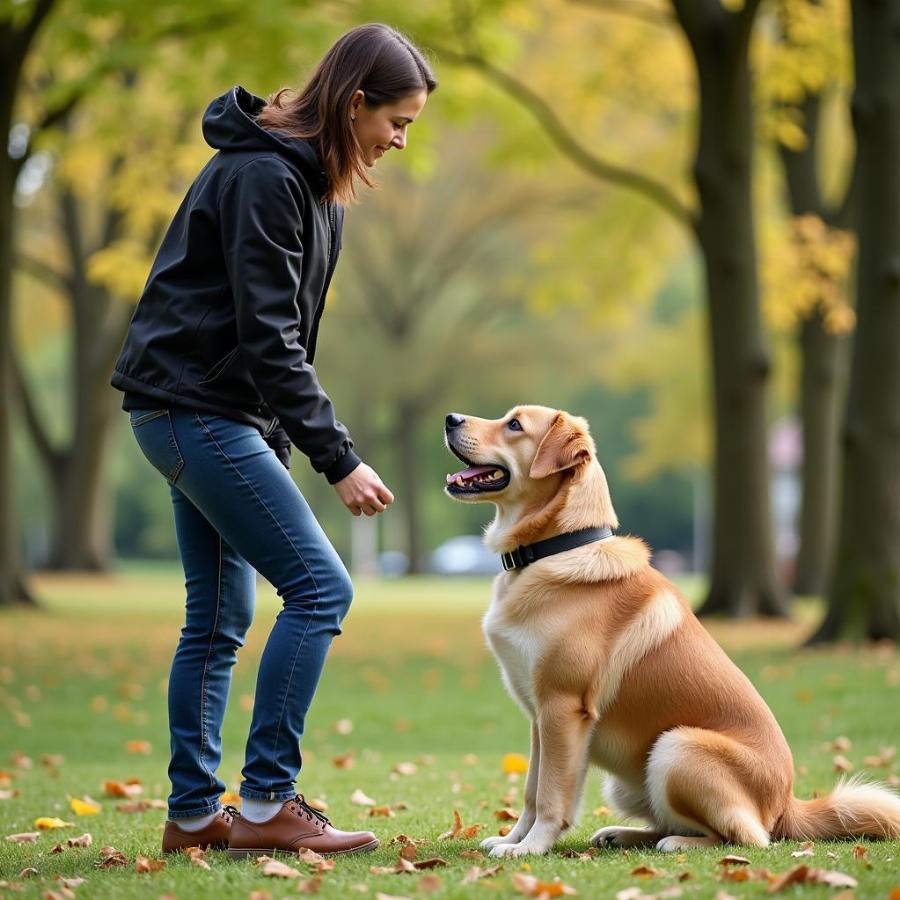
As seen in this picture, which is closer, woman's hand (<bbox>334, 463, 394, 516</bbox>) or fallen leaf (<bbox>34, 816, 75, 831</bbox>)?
woman's hand (<bbox>334, 463, 394, 516</bbox>)

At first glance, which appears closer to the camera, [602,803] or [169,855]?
[169,855]

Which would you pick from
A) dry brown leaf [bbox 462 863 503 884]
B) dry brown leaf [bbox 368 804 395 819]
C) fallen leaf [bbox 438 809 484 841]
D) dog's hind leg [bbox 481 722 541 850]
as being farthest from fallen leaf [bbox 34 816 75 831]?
dry brown leaf [bbox 462 863 503 884]

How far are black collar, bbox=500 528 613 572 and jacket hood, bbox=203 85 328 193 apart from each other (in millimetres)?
1442

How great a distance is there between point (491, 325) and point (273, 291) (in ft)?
115

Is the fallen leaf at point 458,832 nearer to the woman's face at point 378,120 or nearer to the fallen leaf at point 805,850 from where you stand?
the fallen leaf at point 805,850

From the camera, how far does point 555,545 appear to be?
4836mm

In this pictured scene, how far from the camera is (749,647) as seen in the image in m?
12.7

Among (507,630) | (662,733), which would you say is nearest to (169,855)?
(507,630)

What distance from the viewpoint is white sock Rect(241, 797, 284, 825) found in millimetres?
4410

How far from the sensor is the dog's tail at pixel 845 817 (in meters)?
4.73

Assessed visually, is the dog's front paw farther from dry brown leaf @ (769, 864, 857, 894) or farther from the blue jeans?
dry brown leaf @ (769, 864, 857, 894)

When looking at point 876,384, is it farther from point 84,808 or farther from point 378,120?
point 378,120

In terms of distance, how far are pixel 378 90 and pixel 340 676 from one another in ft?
25.8

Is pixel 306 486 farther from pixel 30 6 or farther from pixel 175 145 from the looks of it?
pixel 30 6
